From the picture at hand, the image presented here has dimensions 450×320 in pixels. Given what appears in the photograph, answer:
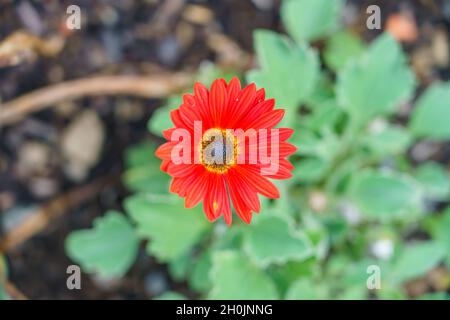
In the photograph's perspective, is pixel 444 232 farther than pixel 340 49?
No

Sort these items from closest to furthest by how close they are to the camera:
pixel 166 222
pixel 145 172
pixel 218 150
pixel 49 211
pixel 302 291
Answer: pixel 218 150 < pixel 302 291 < pixel 166 222 < pixel 145 172 < pixel 49 211

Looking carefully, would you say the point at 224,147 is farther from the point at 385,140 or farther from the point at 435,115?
the point at 435,115

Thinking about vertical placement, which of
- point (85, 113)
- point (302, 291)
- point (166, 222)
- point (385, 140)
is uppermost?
point (85, 113)

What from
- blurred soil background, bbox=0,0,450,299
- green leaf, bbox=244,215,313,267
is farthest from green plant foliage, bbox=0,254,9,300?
green leaf, bbox=244,215,313,267

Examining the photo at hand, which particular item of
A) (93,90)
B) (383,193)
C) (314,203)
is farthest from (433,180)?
(93,90)

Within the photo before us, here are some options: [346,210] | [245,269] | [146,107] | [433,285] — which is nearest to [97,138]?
[146,107]
